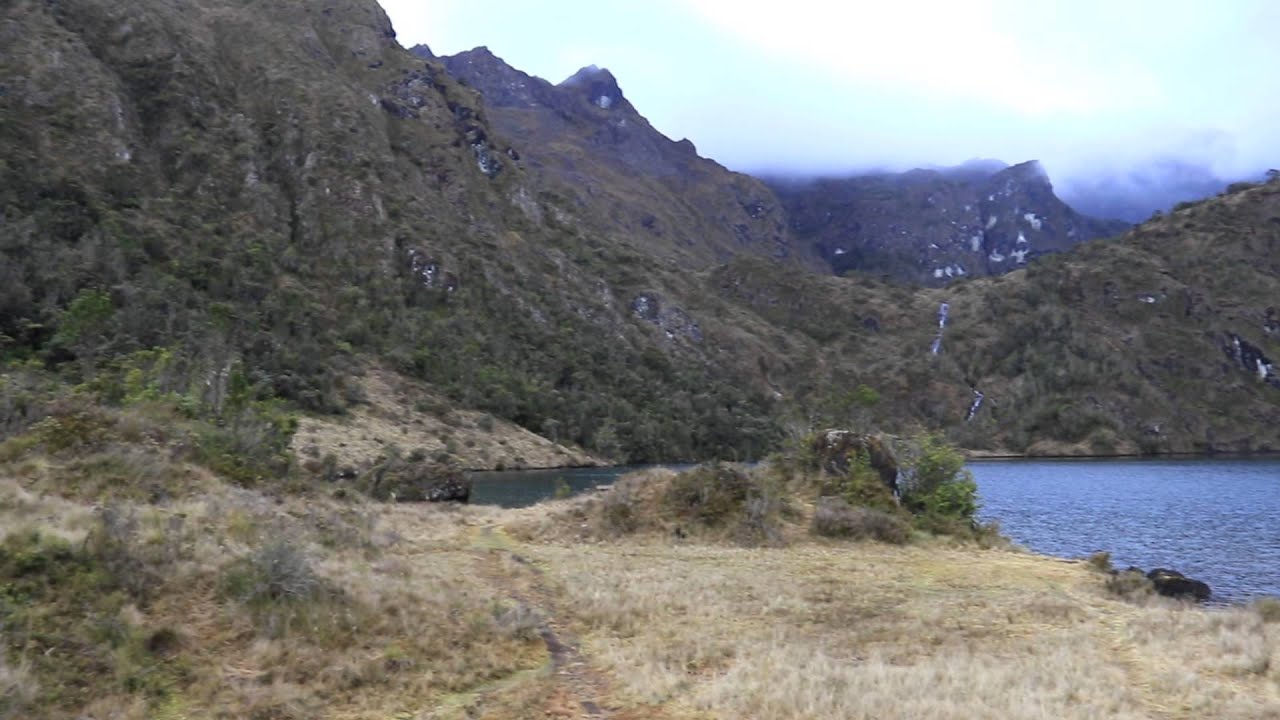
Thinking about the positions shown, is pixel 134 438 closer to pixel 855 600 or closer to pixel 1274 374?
pixel 855 600

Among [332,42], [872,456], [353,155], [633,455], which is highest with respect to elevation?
[332,42]

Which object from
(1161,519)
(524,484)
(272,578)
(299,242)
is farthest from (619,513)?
(299,242)

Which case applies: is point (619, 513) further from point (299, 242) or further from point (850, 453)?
point (299, 242)

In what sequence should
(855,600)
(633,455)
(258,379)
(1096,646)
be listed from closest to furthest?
1. (1096,646)
2. (855,600)
3. (258,379)
4. (633,455)

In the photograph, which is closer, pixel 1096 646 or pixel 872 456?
pixel 1096 646

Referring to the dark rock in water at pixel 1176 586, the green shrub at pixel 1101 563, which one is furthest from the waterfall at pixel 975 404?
the green shrub at pixel 1101 563

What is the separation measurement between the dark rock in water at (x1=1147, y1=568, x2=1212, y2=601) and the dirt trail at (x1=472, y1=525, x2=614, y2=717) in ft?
65.5

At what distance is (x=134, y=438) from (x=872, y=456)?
91.5ft

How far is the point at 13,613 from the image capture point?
10.2m

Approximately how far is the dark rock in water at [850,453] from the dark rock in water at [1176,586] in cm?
1034

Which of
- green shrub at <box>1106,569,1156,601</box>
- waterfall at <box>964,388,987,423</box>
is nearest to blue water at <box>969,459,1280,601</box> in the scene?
green shrub at <box>1106,569,1156,601</box>

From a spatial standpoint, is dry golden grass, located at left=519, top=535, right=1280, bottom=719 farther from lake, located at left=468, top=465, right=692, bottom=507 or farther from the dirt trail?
lake, located at left=468, top=465, right=692, bottom=507

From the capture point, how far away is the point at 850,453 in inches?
1490

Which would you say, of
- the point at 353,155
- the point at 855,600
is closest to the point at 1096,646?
the point at 855,600
